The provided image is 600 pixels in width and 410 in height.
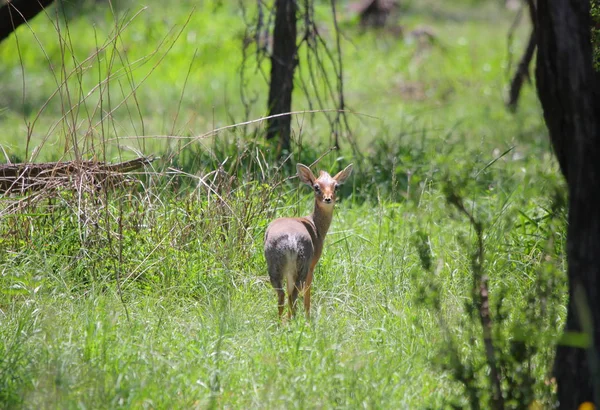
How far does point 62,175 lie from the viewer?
5055 mm

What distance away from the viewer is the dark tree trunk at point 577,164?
2.90 metres

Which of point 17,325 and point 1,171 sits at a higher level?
point 1,171

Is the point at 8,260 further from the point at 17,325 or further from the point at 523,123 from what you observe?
the point at 523,123

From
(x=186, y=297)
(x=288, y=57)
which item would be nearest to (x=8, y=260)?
(x=186, y=297)

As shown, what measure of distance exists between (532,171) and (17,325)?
5.24 metres

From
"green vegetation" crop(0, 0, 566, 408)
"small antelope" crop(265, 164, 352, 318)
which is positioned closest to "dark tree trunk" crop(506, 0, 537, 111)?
"green vegetation" crop(0, 0, 566, 408)

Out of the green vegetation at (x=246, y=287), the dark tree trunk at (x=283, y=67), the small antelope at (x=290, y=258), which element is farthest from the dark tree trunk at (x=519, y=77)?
the small antelope at (x=290, y=258)

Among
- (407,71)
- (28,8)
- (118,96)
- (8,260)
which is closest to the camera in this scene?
(8,260)

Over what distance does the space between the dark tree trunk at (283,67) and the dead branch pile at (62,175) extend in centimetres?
213

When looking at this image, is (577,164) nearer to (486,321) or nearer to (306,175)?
(486,321)

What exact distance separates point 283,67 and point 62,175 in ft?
9.28

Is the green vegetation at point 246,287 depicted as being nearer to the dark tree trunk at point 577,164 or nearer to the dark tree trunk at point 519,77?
the dark tree trunk at point 577,164

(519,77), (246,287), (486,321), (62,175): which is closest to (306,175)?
(246,287)

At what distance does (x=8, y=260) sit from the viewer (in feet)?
15.1
